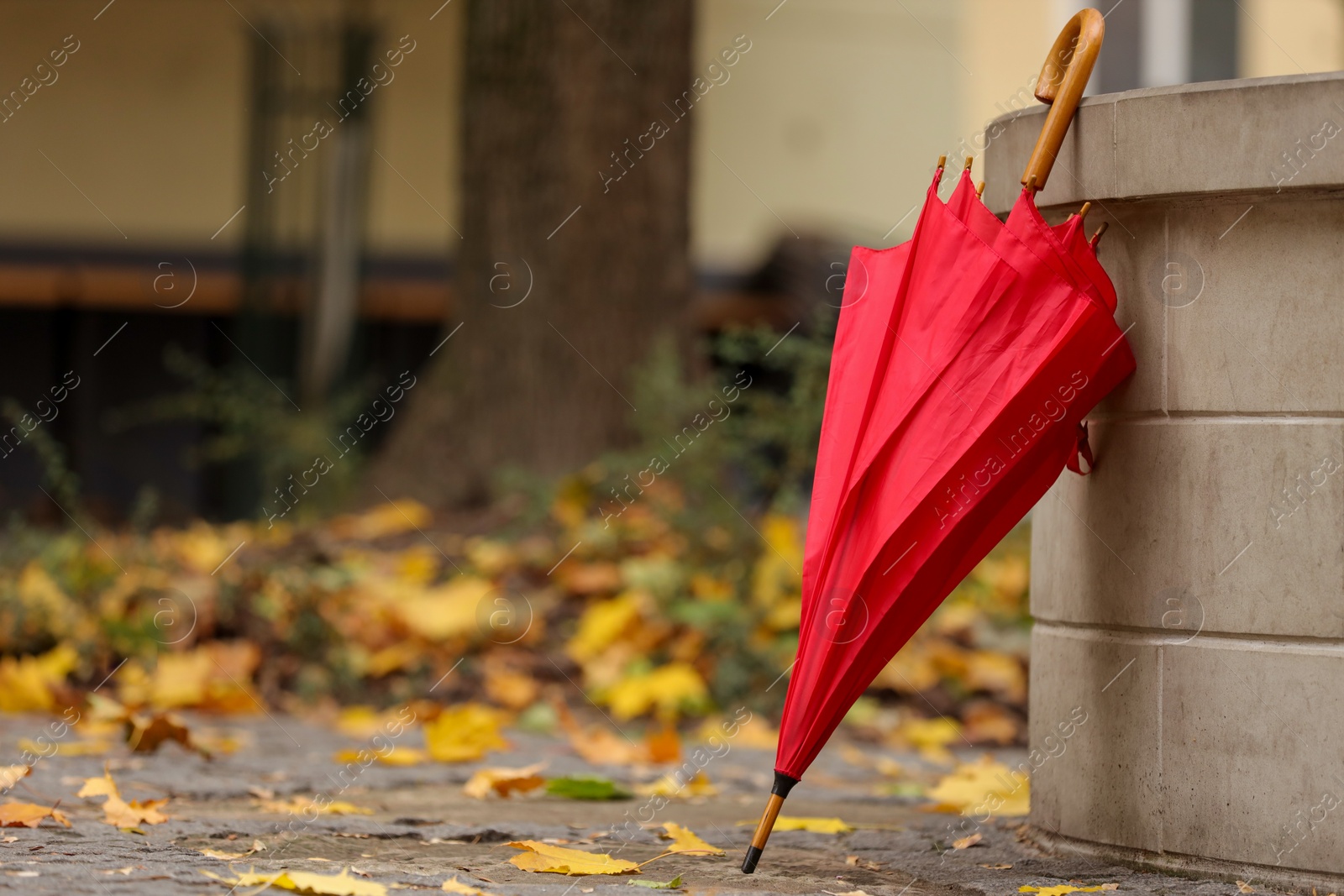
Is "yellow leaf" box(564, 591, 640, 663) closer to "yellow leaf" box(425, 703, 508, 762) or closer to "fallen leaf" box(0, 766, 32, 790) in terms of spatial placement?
"yellow leaf" box(425, 703, 508, 762)

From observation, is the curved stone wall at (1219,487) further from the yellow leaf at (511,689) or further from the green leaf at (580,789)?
the yellow leaf at (511,689)

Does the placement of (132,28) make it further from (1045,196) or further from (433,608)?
(1045,196)

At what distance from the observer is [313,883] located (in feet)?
5.67

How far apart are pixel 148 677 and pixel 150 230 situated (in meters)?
5.54

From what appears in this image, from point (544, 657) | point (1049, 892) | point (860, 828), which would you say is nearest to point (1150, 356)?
point (1049, 892)

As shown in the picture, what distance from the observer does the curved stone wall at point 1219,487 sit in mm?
1931

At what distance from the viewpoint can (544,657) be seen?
404 centimetres

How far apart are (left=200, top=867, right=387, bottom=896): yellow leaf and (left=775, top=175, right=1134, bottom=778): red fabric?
0.57 m

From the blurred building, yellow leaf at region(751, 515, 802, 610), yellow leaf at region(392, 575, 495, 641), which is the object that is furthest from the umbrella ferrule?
the blurred building

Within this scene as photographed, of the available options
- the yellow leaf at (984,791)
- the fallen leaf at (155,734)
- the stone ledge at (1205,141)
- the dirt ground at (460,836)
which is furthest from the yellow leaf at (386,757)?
the stone ledge at (1205,141)

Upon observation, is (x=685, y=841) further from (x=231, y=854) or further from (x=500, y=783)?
(x=231, y=854)

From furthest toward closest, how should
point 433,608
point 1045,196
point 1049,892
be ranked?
point 433,608
point 1045,196
point 1049,892

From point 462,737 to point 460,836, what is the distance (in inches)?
35.7

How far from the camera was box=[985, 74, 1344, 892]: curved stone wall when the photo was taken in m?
1.93
